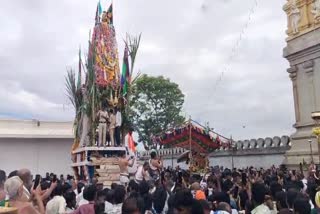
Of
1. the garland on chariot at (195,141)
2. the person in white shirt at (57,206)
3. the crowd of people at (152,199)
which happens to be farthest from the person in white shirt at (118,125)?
the person in white shirt at (57,206)

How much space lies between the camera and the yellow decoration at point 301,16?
52.7ft

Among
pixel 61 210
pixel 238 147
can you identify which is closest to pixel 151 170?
pixel 61 210

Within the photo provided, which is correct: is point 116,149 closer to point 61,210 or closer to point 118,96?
point 118,96

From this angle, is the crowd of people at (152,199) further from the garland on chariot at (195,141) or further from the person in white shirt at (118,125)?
the person in white shirt at (118,125)

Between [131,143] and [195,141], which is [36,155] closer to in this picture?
[131,143]

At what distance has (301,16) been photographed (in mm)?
16938

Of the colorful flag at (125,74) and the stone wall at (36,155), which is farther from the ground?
the colorful flag at (125,74)

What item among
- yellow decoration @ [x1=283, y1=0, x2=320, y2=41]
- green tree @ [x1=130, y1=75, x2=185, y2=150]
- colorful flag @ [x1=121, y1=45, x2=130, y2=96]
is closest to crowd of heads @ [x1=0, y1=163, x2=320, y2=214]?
colorful flag @ [x1=121, y1=45, x2=130, y2=96]

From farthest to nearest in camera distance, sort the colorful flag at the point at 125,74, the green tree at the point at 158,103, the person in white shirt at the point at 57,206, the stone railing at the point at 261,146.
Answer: the green tree at the point at 158,103 → the stone railing at the point at 261,146 → the colorful flag at the point at 125,74 → the person in white shirt at the point at 57,206

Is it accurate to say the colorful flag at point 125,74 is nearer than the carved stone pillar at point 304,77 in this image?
No

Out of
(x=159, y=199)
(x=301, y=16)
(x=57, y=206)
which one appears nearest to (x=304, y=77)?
(x=301, y=16)

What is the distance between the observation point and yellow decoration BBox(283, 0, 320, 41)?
1606cm

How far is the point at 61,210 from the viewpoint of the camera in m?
5.62

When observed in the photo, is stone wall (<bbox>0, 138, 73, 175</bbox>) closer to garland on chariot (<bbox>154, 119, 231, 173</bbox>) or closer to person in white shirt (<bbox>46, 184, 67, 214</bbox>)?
garland on chariot (<bbox>154, 119, 231, 173</bbox>)
